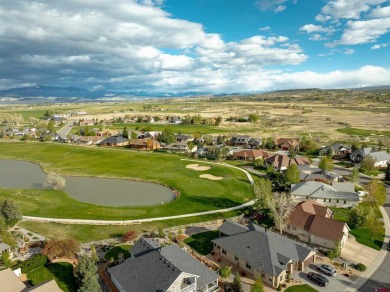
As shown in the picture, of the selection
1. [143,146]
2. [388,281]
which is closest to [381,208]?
[388,281]

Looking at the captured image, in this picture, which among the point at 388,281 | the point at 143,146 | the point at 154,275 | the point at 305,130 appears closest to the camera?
the point at 154,275

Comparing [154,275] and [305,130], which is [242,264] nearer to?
[154,275]

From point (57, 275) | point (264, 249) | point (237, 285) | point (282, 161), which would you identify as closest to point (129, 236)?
point (57, 275)

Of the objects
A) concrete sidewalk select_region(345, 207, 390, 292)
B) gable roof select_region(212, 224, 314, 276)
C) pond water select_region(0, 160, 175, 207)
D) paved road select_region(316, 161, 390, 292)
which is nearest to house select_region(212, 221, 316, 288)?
gable roof select_region(212, 224, 314, 276)

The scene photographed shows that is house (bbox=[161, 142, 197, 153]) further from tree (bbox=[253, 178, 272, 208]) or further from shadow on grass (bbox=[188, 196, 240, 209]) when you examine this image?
tree (bbox=[253, 178, 272, 208])

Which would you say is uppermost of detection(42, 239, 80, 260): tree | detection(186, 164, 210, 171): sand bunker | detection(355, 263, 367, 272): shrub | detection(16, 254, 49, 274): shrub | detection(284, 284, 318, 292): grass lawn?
detection(42, 239, 80, 260): tree

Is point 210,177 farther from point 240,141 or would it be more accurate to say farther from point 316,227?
point 240,141
